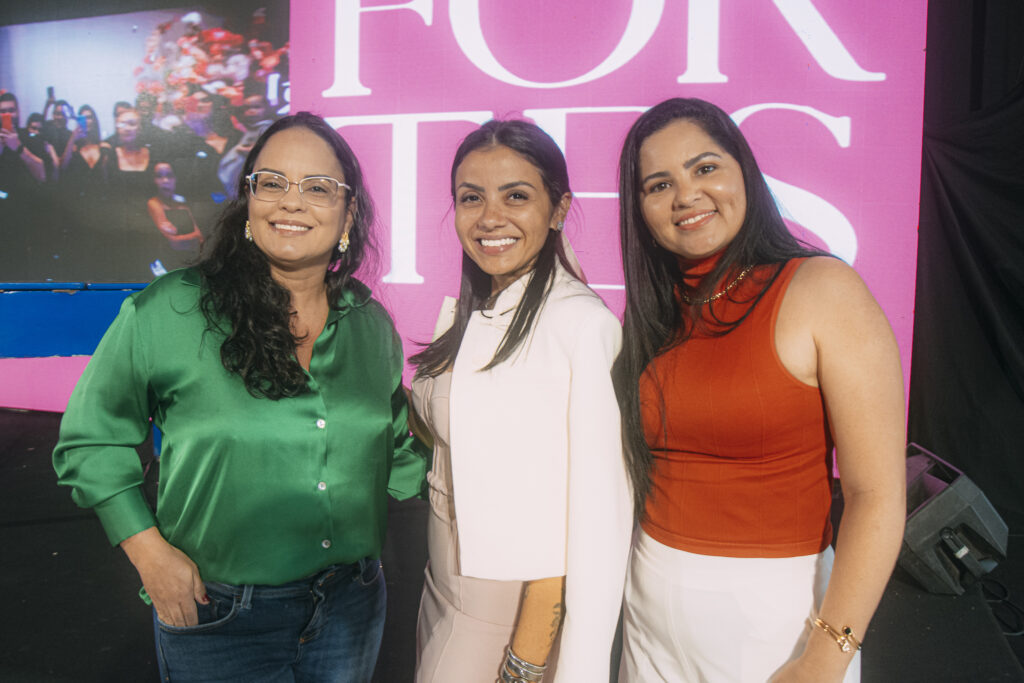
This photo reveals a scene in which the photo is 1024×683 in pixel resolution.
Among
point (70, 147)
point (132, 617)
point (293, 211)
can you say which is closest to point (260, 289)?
point (293, 211)

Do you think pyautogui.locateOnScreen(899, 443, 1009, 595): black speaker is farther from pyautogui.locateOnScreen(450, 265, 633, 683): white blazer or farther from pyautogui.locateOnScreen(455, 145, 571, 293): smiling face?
pyautogui.locateOnScreen(455, 145, 571, 293): smiling face

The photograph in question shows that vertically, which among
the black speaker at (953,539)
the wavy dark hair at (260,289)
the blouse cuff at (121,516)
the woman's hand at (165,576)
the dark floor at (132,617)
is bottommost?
the dark floor at (132,617)

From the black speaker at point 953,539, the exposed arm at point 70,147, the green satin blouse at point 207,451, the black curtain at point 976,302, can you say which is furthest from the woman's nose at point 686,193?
the exposed arm at point 70,147

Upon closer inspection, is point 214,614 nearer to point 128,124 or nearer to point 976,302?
point 976,302

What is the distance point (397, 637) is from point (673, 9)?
384 cm

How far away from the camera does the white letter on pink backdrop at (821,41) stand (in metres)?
3.79

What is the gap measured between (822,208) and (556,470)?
3381 mm

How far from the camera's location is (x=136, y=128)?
5.71 m

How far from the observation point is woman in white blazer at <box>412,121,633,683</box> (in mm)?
1127

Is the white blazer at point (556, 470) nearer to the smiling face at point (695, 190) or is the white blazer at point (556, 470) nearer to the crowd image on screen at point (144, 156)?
the smiling face at point (695, 190)

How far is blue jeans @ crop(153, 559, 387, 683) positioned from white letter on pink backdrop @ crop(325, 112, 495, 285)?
3.16 metres

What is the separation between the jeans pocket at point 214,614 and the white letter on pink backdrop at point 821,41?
411 cm

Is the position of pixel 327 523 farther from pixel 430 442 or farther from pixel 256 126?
pixel 256 126

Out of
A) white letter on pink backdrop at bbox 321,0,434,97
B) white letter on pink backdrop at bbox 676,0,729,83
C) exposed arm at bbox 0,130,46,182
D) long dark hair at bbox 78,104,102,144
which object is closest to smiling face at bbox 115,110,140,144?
long dark hair at bbox 78,104,102,144
